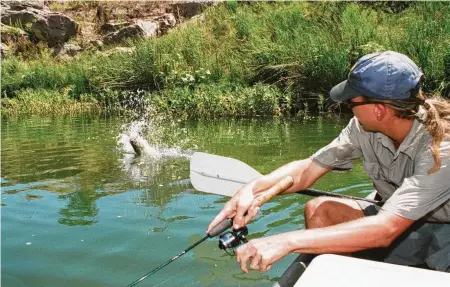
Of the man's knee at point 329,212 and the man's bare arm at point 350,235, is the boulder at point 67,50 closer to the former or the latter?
the man's knee at point 329,212

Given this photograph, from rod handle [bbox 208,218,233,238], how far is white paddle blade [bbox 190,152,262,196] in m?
0.70

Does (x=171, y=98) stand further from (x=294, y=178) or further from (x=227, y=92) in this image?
(x=294, y=178)

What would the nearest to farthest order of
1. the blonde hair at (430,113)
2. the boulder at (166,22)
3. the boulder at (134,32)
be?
the blonde hair at (430,113)
the boulder at (134,32)
the boulder at (166,22)

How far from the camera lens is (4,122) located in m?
A: 13.4

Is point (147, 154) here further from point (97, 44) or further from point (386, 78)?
point (97, 44)

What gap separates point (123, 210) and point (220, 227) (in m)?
2.44

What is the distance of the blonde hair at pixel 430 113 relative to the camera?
2.33 metres

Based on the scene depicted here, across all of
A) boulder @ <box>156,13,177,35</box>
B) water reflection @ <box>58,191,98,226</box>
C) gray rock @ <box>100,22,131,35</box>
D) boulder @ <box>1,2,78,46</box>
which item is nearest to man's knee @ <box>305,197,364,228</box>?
water reflection @ <box>58,191,98,226</box>

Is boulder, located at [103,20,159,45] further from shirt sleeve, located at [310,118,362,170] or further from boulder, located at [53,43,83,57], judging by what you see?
shirt sleeve, located at [310,118,362,170]

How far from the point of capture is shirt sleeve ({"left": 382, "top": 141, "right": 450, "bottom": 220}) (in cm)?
227

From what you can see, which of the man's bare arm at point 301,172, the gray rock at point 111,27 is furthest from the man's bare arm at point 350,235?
the gray rock at point 111,27

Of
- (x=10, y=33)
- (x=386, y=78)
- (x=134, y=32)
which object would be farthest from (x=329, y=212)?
(x=10, y=33)

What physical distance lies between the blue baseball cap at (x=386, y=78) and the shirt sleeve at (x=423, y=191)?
29 cm

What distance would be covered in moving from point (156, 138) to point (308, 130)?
106 inches
